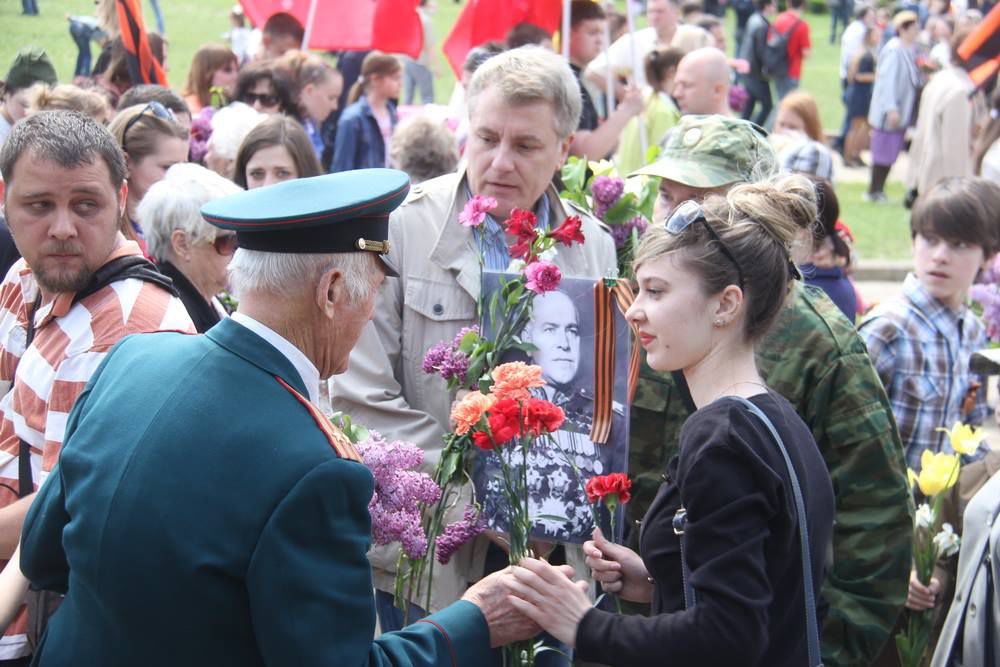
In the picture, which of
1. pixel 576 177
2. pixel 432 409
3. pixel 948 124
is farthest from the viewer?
pixel 948 124

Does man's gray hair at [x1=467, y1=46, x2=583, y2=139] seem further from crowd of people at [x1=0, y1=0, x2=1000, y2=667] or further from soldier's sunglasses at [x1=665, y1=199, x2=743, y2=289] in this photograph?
soldier's sunglasses at [x1=665, y1=199, x2=743, y2=289]

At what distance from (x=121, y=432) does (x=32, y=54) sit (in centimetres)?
411

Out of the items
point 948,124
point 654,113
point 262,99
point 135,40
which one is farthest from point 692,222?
point 948,124

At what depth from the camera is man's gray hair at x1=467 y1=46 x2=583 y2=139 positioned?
3359 mm

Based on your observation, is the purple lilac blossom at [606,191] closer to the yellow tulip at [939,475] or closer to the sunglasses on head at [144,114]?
the yellow tulip at [939,475]

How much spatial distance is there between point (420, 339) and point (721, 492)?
4.23 ft

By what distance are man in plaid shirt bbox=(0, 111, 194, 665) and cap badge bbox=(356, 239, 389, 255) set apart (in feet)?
2.35

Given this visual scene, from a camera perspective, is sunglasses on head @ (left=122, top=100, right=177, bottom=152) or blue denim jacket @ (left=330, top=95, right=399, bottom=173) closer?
sunglasses on head @ (left=122, top=100, right=177, bottom=152)

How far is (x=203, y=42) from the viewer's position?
1053cm

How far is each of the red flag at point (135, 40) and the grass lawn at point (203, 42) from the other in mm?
326

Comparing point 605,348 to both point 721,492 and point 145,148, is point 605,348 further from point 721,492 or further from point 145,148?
point 145,148

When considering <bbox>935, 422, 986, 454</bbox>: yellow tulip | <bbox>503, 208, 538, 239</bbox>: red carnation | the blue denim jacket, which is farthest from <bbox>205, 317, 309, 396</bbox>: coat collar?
the blue denim jacket

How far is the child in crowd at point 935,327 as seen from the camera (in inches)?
170

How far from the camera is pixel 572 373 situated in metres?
2.93
